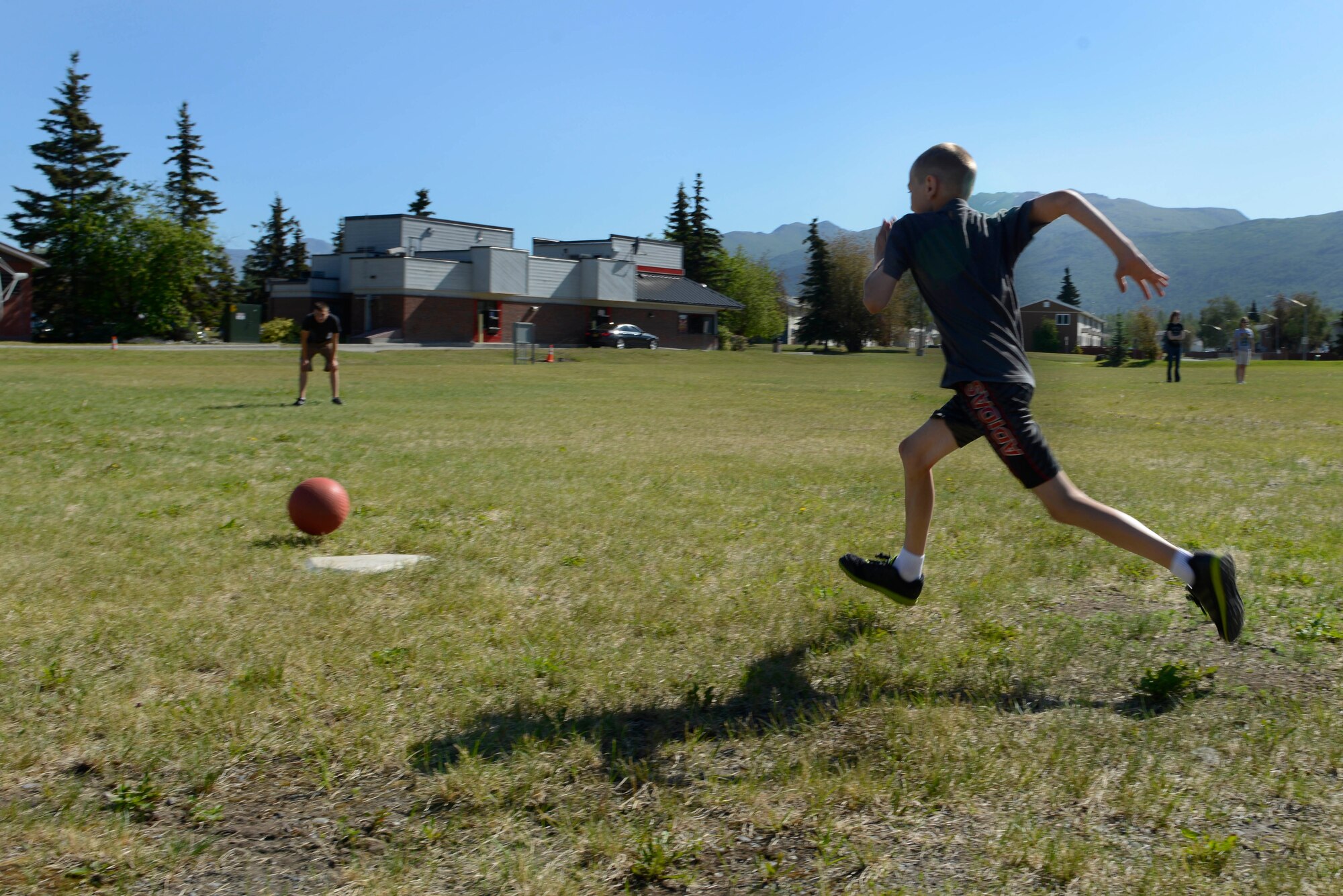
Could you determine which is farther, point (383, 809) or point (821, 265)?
point (821, 265)

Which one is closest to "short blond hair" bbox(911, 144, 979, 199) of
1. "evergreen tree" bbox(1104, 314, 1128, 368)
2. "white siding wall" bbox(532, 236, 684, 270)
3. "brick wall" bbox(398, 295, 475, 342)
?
"evergreen tree" bbox(1104, 314, 1128, 368)

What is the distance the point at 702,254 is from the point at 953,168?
101m

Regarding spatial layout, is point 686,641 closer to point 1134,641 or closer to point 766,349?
point 1134,641

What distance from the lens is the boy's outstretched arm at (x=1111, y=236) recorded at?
422 cm

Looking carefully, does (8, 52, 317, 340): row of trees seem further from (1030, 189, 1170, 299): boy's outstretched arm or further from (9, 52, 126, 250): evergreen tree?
(1030, 189, 1170, 299): boy's outstretched arm

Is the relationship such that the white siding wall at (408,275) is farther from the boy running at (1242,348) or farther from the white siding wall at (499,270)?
the boy running at (1242,348)

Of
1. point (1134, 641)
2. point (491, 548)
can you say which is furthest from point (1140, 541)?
point (491, 548)

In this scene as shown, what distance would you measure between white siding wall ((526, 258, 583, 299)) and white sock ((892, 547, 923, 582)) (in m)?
69.0

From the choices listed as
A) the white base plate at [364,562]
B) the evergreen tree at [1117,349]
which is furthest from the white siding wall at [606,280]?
the white base plate at [364,562]

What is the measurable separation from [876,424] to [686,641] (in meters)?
13.1

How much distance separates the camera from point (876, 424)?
1741 centimetres

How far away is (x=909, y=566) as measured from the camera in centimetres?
491

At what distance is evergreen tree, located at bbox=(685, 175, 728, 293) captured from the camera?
10294cm

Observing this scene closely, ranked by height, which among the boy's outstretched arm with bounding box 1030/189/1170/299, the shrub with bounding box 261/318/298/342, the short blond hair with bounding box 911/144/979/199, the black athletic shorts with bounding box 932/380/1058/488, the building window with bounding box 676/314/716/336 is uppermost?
the building window with bounding box 676/314/716/336
